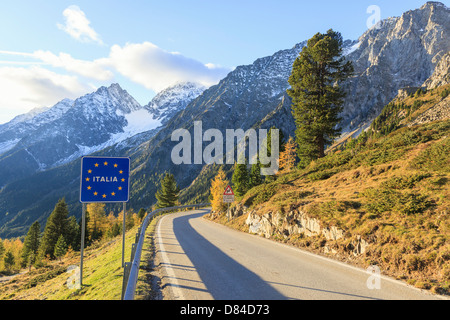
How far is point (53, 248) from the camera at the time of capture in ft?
151

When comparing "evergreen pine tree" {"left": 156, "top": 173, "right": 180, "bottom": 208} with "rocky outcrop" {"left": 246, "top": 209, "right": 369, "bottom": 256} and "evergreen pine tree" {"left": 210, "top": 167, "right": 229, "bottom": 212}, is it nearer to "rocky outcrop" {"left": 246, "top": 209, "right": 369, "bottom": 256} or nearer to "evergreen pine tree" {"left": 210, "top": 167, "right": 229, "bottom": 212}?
"evergreen pine tree" {"left": 210, "top": 167, "right": 229, "bottom": 212}

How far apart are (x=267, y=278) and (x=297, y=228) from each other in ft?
20.2

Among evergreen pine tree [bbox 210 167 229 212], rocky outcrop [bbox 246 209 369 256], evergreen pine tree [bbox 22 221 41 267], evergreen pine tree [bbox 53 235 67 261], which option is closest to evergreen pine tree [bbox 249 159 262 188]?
evergreen pine tree [bbox 210 167 229 212]

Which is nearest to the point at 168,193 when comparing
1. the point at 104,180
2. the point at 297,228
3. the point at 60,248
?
the point at 60,248

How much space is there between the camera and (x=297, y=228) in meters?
12.9

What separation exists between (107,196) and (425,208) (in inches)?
479

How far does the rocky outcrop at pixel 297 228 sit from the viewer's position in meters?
9.61

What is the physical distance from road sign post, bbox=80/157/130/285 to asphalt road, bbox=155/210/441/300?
9.69 ft

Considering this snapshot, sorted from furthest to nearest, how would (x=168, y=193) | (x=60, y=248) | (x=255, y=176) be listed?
(x=168, y=193) < (x=255, y=176) < (x=60, y=248)

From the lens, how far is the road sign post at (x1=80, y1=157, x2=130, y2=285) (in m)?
8.29

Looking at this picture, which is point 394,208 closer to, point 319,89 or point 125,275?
point 125,275

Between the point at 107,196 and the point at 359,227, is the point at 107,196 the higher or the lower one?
the higher one
